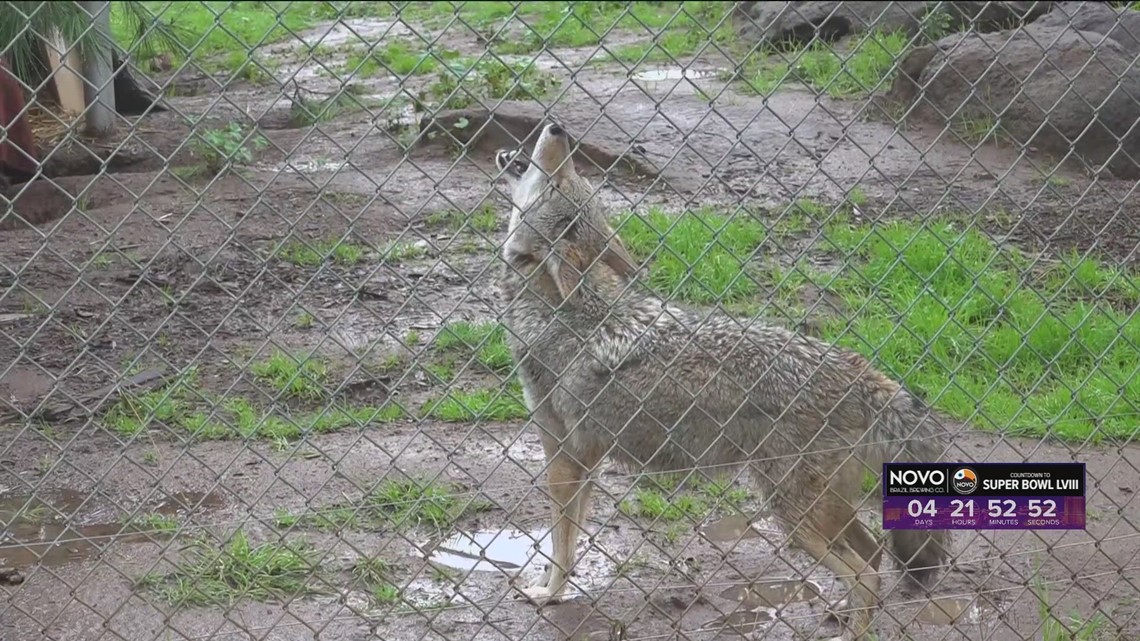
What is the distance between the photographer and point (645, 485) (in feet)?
16.2

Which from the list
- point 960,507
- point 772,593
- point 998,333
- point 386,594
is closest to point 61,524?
point 386,594

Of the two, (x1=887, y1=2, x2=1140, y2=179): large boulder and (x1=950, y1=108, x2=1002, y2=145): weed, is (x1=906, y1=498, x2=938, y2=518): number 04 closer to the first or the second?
(x1=887, y1=2, x2=1140, y2=179): large boulder

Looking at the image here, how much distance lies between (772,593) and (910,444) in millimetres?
793

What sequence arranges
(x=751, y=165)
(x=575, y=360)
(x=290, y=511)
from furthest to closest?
(x=751, y=165) → (x=290, y=511) → (x=575, y=360)

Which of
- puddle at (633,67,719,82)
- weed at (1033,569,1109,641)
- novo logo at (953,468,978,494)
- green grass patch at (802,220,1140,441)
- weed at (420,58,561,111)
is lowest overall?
puddle at (633,67,719,82)

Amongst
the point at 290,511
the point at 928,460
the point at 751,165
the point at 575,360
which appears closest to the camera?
the point at 928,460

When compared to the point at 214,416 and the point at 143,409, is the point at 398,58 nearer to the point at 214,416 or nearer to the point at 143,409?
the point at 143,409

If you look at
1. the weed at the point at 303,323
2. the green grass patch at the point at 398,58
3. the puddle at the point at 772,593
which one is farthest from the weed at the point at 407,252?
the puddle at the point at 772,593

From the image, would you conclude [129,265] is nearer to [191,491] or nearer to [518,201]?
[191,491]

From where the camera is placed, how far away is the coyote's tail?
13.1 feet

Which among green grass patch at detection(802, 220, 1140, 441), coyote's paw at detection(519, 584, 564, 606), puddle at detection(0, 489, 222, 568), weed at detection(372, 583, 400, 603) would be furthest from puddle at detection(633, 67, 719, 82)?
weed at detection(372, 583, 400, 603)

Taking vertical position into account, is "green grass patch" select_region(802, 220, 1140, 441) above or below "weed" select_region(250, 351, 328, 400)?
above

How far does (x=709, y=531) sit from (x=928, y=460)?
112 cm

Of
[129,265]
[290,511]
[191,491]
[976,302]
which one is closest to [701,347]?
[290,511]
